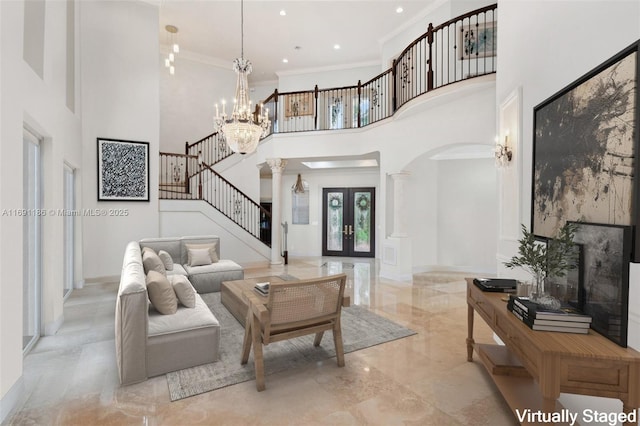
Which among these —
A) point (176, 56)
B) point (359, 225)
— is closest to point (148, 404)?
point (359, 225)

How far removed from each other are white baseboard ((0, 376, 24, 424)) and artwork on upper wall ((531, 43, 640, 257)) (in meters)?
4.08

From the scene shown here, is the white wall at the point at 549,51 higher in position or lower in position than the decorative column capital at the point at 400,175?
higher

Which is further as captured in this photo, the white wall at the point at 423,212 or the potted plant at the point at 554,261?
the white wall at the point at 423,212

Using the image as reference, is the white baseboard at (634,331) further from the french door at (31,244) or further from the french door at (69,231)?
the french door at (69,231)

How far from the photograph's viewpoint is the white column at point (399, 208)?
686 centimetres

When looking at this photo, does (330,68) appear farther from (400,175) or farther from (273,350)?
(273,350)

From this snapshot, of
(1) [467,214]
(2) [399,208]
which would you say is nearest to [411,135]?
(2) [399,208]

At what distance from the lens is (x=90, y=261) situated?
6.43 metres

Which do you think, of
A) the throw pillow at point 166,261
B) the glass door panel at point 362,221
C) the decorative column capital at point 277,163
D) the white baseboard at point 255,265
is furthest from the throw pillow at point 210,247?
the glass door panel at point 362,221

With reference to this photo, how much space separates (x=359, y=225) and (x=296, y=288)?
7.82m

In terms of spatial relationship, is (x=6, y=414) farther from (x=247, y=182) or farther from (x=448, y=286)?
(x=247, y=182)

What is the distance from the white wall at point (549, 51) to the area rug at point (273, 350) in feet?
5.71

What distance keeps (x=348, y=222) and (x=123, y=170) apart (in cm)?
650

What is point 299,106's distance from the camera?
34.6 feet
